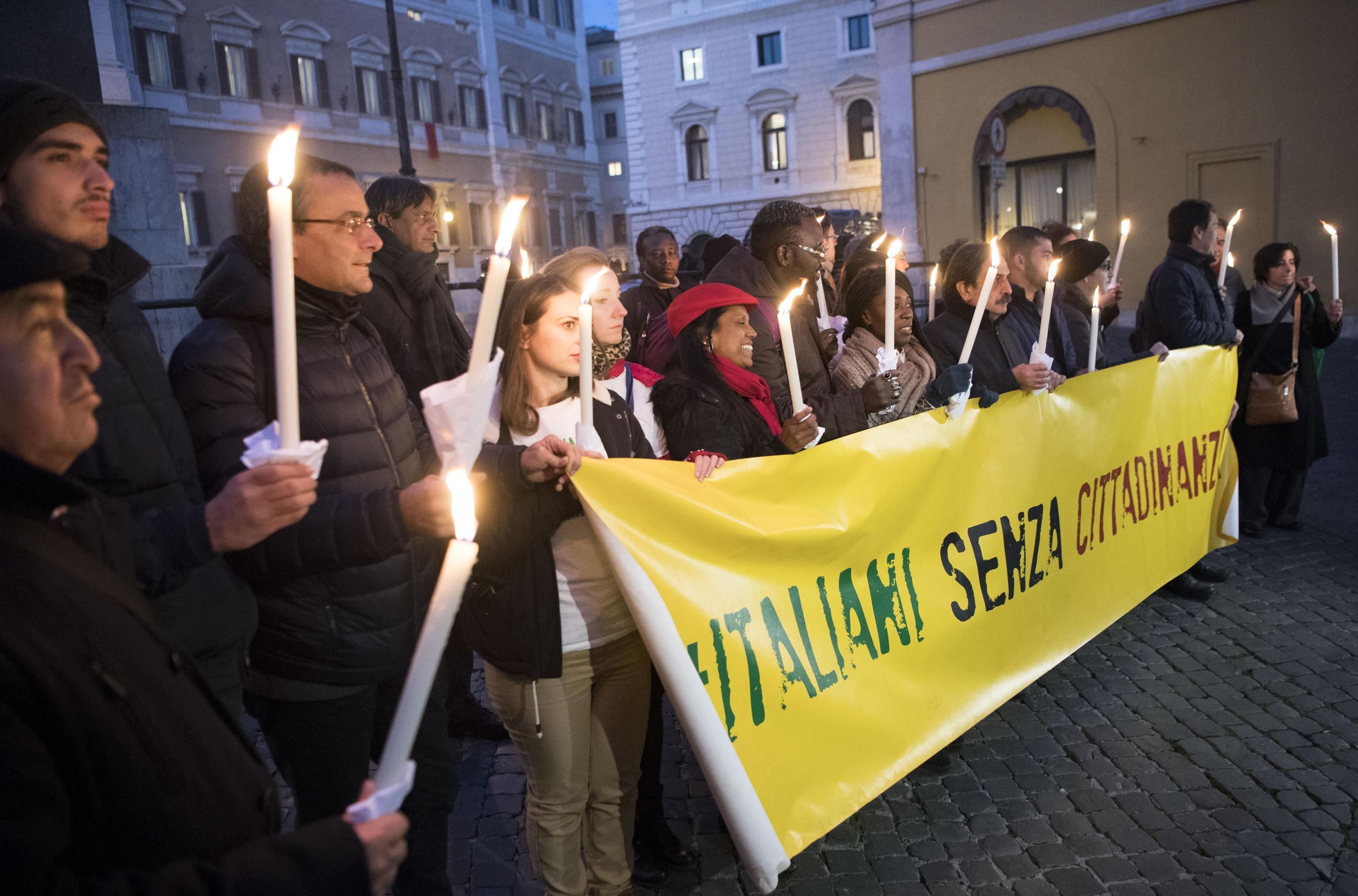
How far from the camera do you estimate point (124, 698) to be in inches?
45.0

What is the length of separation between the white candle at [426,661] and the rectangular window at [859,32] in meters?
41.7

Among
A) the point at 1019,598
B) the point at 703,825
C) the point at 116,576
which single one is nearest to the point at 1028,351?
the point at 1019,598

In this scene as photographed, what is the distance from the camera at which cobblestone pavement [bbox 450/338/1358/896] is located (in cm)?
300

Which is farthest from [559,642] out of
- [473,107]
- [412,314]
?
[473,107]

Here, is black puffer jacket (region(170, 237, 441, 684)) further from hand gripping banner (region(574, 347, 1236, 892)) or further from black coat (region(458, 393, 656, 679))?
hand gripping banner (region(574, 347, 1236, 892))

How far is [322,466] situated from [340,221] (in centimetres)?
56

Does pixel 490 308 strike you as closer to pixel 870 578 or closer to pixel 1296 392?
pixel 870 578

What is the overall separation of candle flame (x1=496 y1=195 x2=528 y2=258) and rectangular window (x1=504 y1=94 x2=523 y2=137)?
4581 centimetres

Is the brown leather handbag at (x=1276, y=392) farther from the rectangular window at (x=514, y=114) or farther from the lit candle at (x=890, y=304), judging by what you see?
the rectangular window at (x=514, y=114)

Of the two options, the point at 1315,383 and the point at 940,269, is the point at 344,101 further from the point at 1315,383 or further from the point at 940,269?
the point at 1315,383

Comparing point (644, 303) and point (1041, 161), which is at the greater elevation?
point (1041, 161)

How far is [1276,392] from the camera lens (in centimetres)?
623

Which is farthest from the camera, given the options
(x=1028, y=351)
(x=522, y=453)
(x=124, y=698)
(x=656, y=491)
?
(x=1028, y=351)

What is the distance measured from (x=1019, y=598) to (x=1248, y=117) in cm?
1554
